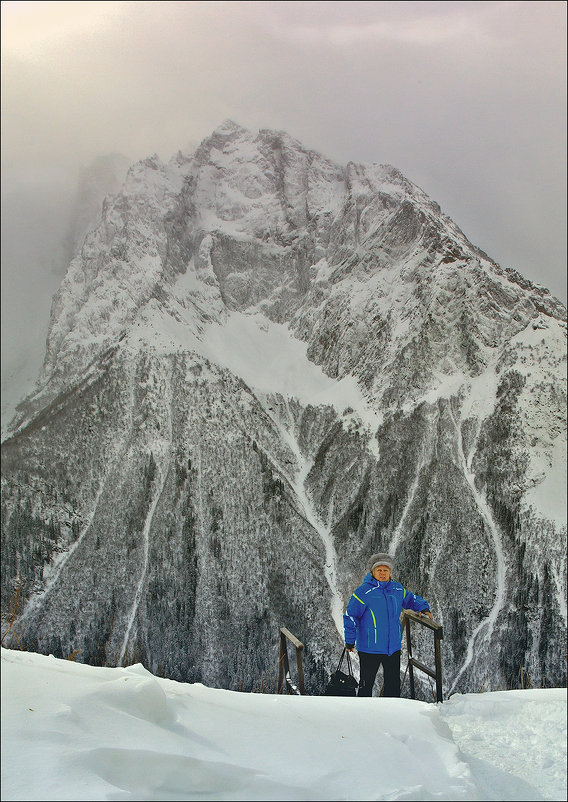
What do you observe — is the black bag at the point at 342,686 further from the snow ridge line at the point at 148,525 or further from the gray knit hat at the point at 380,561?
the snow ridge line at the point at 148,525

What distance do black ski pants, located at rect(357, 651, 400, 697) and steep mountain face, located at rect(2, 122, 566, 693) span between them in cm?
4313

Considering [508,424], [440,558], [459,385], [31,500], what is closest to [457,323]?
[459,385]

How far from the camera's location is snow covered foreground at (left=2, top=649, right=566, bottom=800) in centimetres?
257

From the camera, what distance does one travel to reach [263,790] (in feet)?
8.45

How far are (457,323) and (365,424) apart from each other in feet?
73.0

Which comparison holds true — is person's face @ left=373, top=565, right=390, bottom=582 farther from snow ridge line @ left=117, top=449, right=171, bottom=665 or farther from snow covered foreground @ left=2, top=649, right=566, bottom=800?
snow ridge line @ left=117, top=449, right=171, bottom=665

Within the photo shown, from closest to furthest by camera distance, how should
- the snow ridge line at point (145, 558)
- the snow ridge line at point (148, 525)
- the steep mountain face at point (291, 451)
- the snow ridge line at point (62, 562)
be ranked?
the steep mountain face at point (291, 451) → the snow ridge line at point (145, 558) → the snow ridge line at point (148, 525) → the snow ridge line at point (62, 562)

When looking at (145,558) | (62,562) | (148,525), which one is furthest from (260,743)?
(62,562)

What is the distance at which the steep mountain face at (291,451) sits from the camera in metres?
62.8

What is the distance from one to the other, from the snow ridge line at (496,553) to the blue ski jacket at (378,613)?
5073cm

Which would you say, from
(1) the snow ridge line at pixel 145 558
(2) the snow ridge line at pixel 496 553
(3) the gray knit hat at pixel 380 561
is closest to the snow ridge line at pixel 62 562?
(1) the snow ridge line at pixel 145 558

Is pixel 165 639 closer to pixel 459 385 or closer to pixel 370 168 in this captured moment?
pixel 459 385

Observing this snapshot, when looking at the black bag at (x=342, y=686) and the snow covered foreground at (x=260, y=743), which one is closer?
the snow covered foreground at (x=260, y=743)

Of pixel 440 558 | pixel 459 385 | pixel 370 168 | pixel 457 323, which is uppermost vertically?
pixel 370 168
